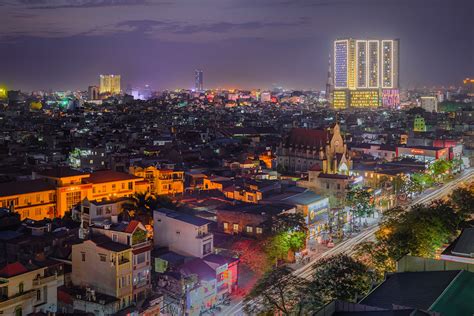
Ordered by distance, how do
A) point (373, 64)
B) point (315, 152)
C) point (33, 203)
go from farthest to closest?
point (373, 64)
point (315, 152)
point (33, 203)

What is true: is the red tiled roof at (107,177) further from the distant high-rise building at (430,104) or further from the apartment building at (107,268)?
the distant high-rise building at (430,104)

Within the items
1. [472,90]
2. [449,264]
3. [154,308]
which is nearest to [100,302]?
[154,308]

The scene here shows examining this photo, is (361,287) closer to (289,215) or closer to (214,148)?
(289,215)

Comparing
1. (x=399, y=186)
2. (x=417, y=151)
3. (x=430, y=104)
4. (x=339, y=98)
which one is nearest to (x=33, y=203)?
(x=399, y=186)

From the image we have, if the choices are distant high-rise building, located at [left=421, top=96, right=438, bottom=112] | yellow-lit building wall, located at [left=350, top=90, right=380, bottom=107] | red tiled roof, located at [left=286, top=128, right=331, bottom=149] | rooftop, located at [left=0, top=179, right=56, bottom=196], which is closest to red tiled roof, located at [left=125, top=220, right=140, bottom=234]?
rooftop, located at [left=0, top=179, right=56, bottom=196]

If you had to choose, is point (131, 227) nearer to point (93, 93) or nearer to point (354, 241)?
point (354, 241)

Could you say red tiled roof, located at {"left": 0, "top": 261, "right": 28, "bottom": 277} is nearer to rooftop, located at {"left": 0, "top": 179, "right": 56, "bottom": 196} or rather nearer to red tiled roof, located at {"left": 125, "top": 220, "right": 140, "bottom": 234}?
red tiled roof, located at {"left": 125, "top": 220, "right": 140, "bottom": 234}

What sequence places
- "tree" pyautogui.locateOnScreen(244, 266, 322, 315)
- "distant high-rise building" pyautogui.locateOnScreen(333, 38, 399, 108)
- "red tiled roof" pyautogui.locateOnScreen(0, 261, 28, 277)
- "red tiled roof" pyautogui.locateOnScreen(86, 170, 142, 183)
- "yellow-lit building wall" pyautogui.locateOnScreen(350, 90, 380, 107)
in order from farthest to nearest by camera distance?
"distant high-rise building" pyautogui.locateOnScreen(333, 38, 399, 108) → "yellow-lit building wall" pyautogui.locateOnScreen(350, 90, 380, 107) → "red tiled roof" pyautogui.locateOnScreen(86, 170, 142, 183) → "red tiled roof" pyautogui.locateOnScreen(0, 261, 28, 277) → "tree" pyautogui.locateOnScreen(244, 266, 322, 315)
